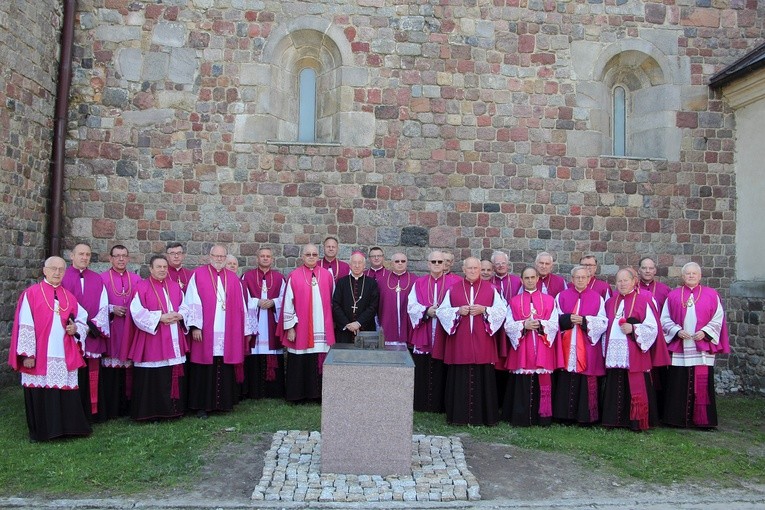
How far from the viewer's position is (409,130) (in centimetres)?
1041

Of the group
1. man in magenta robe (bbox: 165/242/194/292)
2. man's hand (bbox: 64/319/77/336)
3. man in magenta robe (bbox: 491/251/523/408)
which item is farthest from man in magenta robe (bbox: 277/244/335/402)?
man's hand (bbox: 64/319/77/336)

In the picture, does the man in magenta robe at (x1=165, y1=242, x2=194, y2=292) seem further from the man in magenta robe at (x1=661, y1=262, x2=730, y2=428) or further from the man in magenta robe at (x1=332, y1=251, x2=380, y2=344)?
the man in magenta robe at (x1=661, y1=262, x2=730, y2=428)

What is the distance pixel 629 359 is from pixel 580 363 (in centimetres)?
50

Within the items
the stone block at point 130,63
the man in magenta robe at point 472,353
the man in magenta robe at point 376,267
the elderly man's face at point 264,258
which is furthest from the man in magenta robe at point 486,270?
the stone block at point 130,63

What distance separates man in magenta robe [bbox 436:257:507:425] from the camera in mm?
7801

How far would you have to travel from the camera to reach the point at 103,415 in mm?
7676

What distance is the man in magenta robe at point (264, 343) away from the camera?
9115 mm

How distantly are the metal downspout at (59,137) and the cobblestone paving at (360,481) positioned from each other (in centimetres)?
509

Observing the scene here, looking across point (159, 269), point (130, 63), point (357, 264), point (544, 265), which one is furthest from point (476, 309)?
point (130, 63)

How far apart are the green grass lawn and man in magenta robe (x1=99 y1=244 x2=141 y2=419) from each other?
0.97ft

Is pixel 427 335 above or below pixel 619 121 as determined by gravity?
below

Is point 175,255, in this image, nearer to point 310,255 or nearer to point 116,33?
point 310,255

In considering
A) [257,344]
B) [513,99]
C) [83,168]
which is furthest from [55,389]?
[513,99]

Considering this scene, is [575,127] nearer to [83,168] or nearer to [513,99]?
[513,99]
